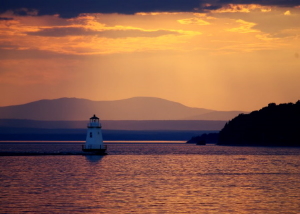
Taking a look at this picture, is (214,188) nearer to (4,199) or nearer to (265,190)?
(265,190)

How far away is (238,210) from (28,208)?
16.1 meters

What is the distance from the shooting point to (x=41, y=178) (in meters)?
71.6

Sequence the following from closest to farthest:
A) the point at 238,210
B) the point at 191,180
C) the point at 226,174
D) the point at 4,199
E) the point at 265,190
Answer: the point at 238,210 < the point at 4,199 < the point at 265,190 < the point at 191,180 < the point at 226,174

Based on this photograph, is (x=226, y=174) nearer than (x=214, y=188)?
No

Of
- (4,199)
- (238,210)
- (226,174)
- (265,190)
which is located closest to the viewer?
(238,210)

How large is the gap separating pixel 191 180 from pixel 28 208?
27.9 m

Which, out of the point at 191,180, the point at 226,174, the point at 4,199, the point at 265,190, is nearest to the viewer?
the point at 4,199

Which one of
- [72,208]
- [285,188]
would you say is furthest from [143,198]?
[285,188]

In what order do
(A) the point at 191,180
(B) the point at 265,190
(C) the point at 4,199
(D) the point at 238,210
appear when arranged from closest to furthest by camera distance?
1. (D) the point at 238,210
2. (C) the point at 4,199
3. (B) the point at 265,190
4. (A) the point at 191,180

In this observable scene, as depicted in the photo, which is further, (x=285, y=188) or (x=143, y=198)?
(x=285, y=188)

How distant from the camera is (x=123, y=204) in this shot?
47094 millimetres

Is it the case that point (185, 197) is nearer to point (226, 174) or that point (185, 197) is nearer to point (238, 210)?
point (238, 210)

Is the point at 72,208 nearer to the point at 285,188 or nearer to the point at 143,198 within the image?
the point at 143,198

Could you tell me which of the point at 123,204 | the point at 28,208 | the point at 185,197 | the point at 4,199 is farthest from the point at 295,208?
the point at 4,199
